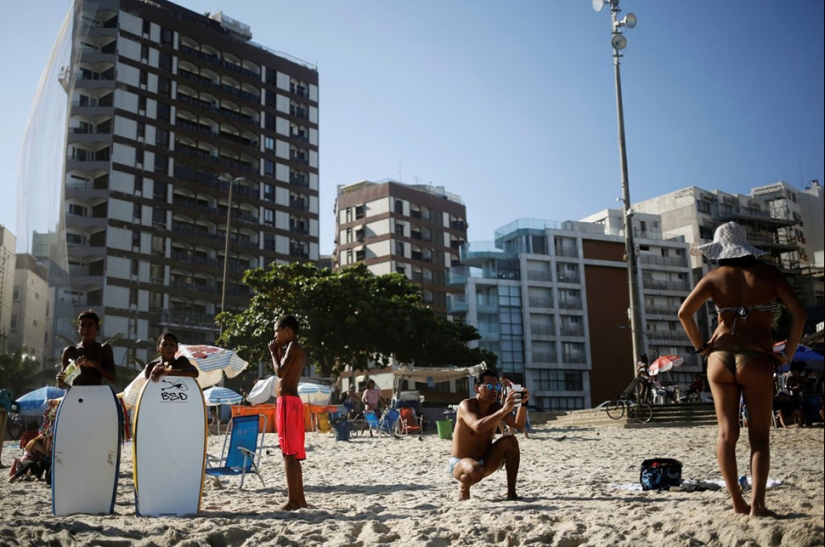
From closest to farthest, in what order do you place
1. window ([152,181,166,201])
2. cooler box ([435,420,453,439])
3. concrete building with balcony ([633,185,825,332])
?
1. cooler box ([435,420,453,439])
2. window ([152,181,166,201])
3. concrete building with balcony ([633,185,825,332])

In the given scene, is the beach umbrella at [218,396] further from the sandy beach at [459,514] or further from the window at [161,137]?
the window at [161,137]

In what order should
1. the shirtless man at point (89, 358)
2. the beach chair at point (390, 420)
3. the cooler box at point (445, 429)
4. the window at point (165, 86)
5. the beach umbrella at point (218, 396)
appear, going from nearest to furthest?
the shirtless man at point (89, 358) → the beach umbrella at point (218, 396) → the cooler box at point (445, 429) → the beach chair at point (390, 420) → the window at point (165, 86)

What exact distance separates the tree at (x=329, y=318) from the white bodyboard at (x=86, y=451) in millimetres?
25716

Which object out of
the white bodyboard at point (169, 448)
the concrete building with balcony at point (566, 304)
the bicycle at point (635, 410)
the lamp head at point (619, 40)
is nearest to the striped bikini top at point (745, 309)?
the white bodyboard at point (169, 448)

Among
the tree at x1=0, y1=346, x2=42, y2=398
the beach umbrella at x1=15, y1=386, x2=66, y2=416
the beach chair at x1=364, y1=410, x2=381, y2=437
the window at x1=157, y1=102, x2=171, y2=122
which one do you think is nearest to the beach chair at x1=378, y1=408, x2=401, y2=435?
the beach chair at x1=364, y1=410, x2=381, y2=437

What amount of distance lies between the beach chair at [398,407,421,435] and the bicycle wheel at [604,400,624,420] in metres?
5.81

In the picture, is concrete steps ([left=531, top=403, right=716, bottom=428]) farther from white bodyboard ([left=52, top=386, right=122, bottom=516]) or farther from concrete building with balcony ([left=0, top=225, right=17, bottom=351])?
white bodyboard ([left=52, top=386, right=122, bottom=516])

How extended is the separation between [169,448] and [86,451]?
703mm

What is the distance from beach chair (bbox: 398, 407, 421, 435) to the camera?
20812 mm

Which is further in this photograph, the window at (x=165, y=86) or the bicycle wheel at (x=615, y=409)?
the window at (x=165, y=86)

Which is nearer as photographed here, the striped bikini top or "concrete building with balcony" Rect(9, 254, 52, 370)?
the striped bikini top

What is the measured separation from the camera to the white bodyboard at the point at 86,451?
20.4ft

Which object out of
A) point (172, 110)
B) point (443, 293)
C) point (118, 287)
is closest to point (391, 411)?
point (118, 287)

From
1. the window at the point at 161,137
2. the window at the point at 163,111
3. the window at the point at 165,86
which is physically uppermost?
the window at the point at 165,86
